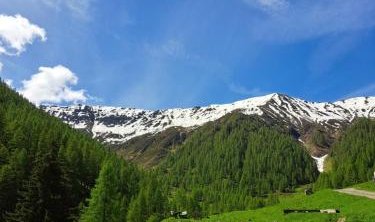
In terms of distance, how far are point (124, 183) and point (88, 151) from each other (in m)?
16.2

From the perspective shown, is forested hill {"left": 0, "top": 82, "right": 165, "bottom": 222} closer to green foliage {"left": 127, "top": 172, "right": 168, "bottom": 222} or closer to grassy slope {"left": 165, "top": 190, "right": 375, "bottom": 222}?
green foliage {"left": 127, "top": 172, "right": 168, "bottom": 222}

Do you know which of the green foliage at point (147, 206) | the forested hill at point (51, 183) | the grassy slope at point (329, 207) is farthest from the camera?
the green foliage at point (147, 206)

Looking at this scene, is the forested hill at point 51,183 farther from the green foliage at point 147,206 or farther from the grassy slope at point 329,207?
the grassy slope at point 329,207

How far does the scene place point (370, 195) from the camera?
6650 centimetres

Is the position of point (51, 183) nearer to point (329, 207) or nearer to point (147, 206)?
point (329, 207)

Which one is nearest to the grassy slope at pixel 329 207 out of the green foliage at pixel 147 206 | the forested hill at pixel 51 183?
the forested hill at pixel 51 183

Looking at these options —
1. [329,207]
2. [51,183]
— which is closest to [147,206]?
[51,183]

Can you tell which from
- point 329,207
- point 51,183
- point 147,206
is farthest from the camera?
point 147,206

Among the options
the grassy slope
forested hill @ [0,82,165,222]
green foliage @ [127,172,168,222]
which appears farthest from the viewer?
green foliage @ [127,172,168,222]

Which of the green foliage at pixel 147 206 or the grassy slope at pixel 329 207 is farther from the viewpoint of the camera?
the green foliage at pixel 147 206

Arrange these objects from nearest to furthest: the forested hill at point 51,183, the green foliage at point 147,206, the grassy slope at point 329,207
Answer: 1. the grassy slope at point 329,207
2. the forested hill at point 51,183
3. the green foliage at point 147,206

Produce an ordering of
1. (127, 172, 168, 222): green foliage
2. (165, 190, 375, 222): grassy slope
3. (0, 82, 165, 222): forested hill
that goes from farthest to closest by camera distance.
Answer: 1. (127, 172, 168, 222): green foliage
2. (0, 82, 165, 222): forested hill
3. (165, 190, 375, 222): grassy slope

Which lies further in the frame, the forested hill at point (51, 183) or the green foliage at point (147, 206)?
→ the green foliage at point (147, 206)

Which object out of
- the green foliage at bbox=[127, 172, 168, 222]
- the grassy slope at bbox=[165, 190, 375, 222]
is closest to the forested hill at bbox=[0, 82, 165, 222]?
the green foliage at bbox=[127, 172, 168, 222]
